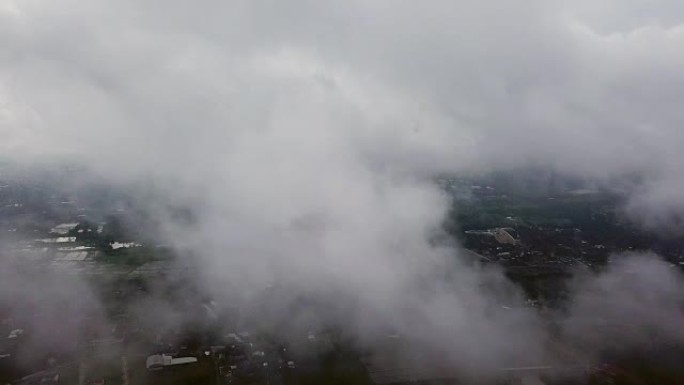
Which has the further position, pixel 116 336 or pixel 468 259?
pixel 468 259

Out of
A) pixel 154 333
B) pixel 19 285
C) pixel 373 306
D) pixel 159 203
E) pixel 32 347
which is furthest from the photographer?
pixel 159 203

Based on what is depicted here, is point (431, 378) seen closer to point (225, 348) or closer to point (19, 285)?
point (225, 348)

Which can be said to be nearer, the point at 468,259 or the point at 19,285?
the point at 19,285

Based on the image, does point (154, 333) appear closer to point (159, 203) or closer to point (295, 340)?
point (295, 340)

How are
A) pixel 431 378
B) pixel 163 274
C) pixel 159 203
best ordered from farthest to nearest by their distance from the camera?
pixel 159 203 < pixel 163 274 < pixel 431 378

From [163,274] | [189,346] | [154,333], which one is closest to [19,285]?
[163,274]

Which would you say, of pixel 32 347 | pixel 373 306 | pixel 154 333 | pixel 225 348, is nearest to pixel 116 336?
pixel 154 333

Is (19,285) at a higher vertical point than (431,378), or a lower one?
higher

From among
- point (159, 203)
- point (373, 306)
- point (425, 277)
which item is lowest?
point (373, 306)

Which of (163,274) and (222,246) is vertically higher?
(222,246)
